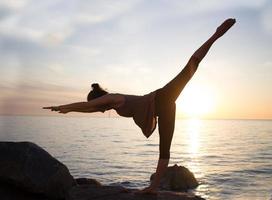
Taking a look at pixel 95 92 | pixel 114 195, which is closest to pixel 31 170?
pixel 114 195

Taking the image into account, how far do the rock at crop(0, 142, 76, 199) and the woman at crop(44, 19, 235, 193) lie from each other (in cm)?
162

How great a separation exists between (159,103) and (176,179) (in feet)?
68.4

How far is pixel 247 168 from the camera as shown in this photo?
53.3 m

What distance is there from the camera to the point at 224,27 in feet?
25.2

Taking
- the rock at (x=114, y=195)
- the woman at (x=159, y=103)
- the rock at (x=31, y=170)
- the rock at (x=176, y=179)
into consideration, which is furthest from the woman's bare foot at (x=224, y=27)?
the rock at (x=176, y=179)

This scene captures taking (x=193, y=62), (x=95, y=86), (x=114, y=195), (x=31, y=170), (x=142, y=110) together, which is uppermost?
(x=193, y=62)

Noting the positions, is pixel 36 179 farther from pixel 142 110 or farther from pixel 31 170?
pixel 142 110

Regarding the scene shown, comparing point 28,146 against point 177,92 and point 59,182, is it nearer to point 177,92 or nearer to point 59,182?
point 59,182

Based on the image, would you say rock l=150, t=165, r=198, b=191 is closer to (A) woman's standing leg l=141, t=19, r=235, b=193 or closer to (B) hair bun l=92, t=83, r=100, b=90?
(A) woman's standing leg l=141, t=19, r=235, b=193

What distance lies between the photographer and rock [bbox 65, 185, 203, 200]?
8.35m

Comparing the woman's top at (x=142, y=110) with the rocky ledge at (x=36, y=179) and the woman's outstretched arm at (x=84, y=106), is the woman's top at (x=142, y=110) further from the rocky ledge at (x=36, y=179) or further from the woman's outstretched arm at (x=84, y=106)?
the rocky ledge at (x=36, y=179)

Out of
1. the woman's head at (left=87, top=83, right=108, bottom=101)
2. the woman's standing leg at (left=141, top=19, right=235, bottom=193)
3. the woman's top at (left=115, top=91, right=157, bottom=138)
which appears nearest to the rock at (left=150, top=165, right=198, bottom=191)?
the woman's standing leg at (left=141, top=19, right=235, bottom=193)

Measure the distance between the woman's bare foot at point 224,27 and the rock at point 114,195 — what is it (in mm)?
3520

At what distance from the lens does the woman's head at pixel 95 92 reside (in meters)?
7.71
